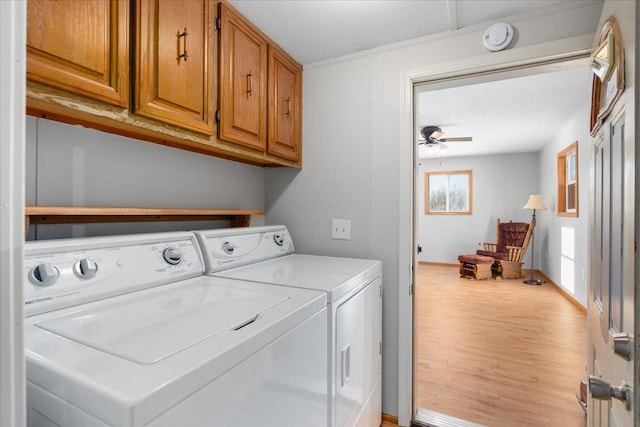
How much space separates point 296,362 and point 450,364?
2.08 meters

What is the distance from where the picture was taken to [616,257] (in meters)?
0.86

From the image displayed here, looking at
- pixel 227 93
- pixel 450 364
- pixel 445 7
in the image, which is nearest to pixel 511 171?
pixel 450 364

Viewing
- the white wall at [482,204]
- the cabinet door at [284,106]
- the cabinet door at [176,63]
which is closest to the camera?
the cabinet door at [176,63]

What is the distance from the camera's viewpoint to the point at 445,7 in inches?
57.4

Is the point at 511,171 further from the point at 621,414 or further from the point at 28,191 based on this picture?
the point at 28,191

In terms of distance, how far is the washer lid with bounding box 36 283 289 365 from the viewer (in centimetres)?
66

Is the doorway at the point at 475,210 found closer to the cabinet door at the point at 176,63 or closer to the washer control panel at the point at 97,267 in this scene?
the cabinet door at the point at 176,63

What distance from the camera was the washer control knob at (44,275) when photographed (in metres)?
0.85

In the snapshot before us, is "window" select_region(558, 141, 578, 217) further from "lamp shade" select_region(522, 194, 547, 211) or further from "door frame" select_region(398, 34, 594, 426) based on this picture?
"door frame" select_region(398, 34, 594, 426)

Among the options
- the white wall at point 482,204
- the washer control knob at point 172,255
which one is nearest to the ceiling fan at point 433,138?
the white wall at point 482,204

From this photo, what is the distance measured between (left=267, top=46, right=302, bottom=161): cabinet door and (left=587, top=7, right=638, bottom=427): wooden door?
1381 millimetres

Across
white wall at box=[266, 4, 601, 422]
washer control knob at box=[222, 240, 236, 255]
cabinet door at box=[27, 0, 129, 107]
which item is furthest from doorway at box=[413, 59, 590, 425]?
cabinet door at box=[27, 0, 129, 107]

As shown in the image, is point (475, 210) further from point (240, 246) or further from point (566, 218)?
point (240, 246)

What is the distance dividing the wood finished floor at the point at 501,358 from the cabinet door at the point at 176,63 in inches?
62.9
